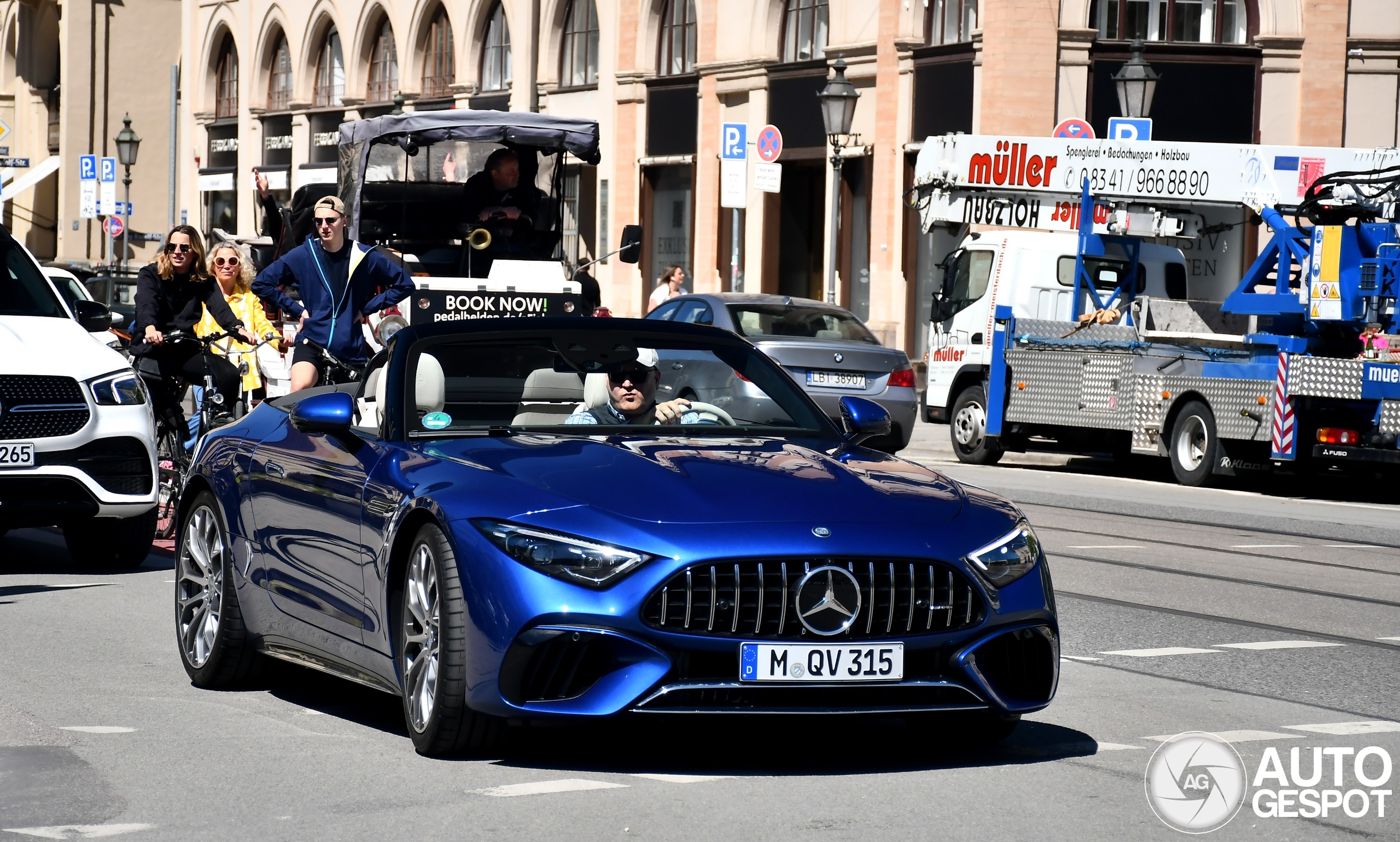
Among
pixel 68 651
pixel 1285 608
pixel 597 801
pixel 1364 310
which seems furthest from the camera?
pixel 1364 310

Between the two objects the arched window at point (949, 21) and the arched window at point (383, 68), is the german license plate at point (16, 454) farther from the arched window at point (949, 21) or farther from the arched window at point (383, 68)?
the arched window at point (383, 68)

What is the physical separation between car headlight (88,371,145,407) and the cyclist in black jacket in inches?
70.4

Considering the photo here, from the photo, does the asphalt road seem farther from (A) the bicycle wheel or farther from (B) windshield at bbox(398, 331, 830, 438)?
(A) the bicycle wheel

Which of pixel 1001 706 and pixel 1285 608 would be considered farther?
pixel 1285 608

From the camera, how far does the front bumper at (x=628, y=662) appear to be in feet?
18.7

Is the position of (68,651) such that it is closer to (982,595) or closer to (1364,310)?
(982,595)

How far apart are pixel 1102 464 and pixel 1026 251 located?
2.53 metres

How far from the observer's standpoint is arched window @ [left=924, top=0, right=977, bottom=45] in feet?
106

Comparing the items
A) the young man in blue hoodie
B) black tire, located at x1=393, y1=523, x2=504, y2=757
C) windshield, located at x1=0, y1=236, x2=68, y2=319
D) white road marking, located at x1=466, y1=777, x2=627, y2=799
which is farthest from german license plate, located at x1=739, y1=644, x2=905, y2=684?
windshield, located at x1=0, y1=236, x2=68, y2=319

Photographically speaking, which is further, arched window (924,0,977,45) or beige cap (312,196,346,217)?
arched window (924,0,977,45)

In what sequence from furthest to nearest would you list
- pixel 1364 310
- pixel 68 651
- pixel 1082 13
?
pixel 1082 13 < pixel 1364 310 < pixel 68 651

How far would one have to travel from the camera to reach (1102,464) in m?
23.8

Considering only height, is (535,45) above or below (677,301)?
above

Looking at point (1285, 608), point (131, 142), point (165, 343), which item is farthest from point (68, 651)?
point (131, 142)
